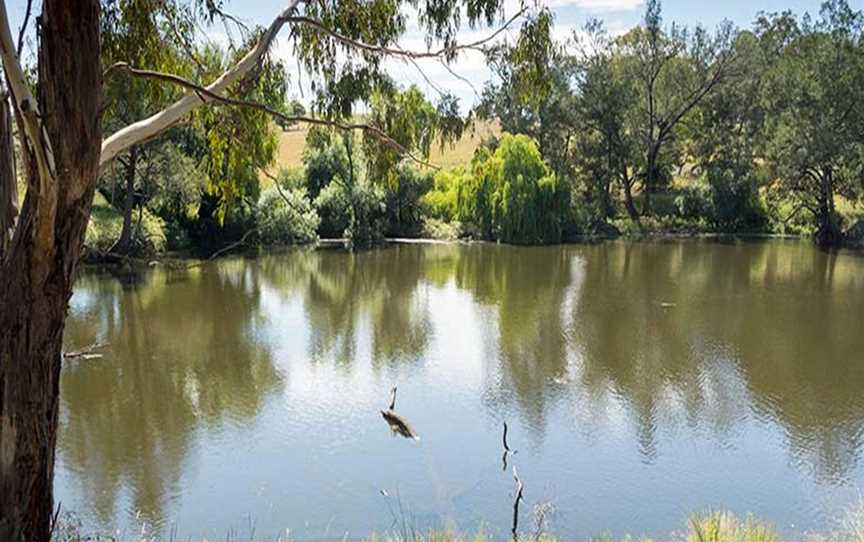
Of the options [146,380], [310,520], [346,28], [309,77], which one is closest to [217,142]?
[309,77]

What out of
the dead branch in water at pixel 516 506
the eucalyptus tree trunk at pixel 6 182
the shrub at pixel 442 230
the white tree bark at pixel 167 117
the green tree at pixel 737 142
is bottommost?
the dead branch in water at pixel 516 506

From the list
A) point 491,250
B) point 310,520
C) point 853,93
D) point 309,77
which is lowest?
point 310,520

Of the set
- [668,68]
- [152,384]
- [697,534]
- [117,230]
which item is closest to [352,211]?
[117,230]

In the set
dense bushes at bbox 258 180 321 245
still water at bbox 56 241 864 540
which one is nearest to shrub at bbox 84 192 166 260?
still water at bbox 56 241 864 540

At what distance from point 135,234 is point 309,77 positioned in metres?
14.8

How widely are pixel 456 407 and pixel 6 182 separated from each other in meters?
7.13

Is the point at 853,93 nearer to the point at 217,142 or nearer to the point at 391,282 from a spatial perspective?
the point at 391,282

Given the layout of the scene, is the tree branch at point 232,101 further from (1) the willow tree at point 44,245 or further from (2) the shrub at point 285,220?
(2) the shrub at point 285,220

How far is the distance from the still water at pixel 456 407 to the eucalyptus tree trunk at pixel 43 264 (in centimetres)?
363

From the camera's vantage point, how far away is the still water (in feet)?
24.2

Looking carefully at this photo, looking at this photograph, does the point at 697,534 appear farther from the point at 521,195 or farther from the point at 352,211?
the point at 352,211

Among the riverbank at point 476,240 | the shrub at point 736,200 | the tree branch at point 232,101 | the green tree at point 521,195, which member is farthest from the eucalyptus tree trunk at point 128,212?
the shrub at point 736,200

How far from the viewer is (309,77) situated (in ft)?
17.5

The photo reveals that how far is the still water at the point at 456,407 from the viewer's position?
24.2ft
